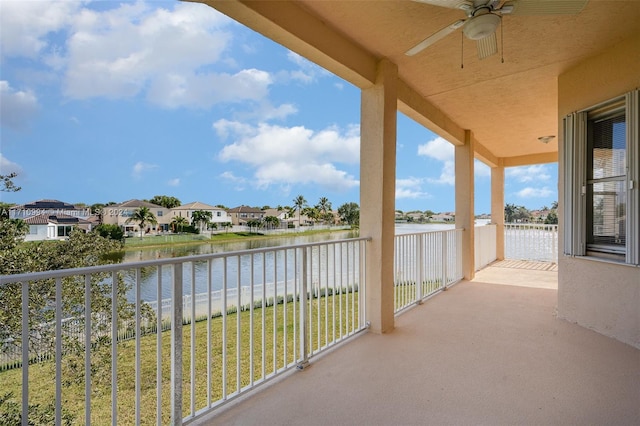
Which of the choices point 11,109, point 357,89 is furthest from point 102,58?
point 357,89

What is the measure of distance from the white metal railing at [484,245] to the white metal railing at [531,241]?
1.86 ft

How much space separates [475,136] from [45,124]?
8300 mm

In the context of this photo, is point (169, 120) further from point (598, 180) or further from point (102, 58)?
point (598, 180)

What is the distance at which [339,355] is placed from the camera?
8.18 feet

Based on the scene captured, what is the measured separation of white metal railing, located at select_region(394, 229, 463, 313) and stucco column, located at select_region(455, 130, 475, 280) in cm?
19

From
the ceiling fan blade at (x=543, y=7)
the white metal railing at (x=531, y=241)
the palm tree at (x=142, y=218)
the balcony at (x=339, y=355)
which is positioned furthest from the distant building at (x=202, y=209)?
the white metal railing at (x=531, y=241)

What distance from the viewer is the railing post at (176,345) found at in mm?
1568

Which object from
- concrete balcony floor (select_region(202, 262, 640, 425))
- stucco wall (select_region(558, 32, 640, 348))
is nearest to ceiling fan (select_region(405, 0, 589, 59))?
stucco wall (select_region(558, 32, 640, 348))

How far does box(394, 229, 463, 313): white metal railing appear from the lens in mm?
3662

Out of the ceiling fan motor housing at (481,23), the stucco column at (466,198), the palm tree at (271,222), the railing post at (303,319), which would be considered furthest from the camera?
the stucco column at (466,198)

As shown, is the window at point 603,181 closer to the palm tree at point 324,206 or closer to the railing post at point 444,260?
the railing post at point 444,260

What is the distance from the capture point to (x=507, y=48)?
2.77m

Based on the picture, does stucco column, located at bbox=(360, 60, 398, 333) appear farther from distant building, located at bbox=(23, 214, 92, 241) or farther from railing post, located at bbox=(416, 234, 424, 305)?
distant building, located at bbox=(23, 214, 92, 241)

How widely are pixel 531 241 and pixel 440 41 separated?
6.47 m
